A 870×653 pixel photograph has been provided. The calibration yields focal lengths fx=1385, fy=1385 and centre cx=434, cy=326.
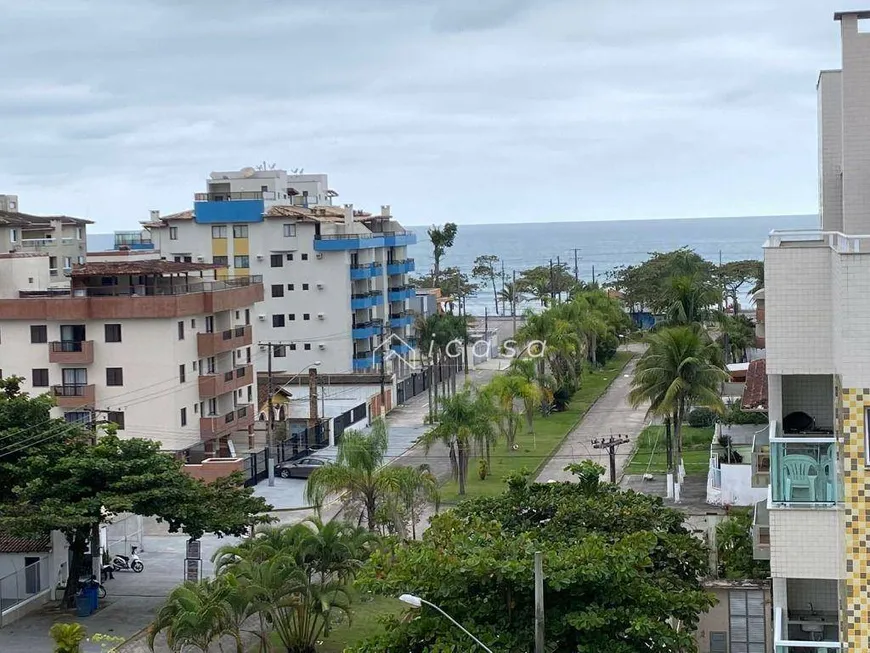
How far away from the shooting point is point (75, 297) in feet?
172

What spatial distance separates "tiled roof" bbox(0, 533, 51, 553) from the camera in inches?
1375

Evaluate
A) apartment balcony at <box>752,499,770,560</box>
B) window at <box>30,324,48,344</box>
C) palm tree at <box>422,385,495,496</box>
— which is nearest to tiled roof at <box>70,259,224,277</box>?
window at <box>30,324,48,344</box>

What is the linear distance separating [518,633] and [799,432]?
5058 millimetres

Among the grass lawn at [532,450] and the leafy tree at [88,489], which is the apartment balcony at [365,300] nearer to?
the grass lawn at [532,450]

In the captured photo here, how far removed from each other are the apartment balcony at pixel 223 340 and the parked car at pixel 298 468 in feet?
18.0

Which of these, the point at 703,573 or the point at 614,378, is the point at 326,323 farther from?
the point at 703,573

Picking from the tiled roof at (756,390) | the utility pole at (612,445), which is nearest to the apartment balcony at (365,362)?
the utility pole at (612,445)

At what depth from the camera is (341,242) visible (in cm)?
7962

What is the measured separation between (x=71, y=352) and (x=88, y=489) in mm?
21042

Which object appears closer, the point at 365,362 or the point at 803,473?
the point at 803,473

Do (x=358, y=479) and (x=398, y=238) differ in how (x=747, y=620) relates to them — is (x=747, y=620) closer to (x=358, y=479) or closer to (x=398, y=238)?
(x=358, y=479)

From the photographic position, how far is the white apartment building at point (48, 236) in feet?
275

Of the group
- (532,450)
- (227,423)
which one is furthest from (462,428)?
(227,423)

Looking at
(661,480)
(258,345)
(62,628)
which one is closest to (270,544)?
(62,628)
